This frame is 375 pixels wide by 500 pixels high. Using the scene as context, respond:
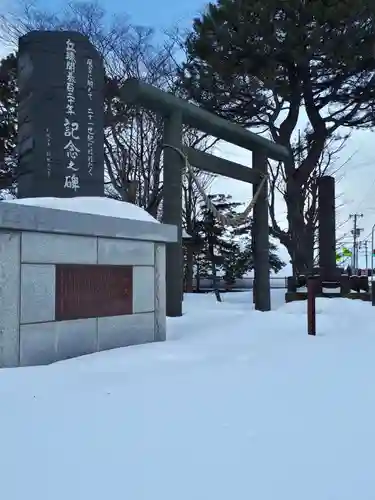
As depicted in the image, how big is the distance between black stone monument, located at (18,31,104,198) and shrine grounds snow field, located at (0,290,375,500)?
233 centimetres

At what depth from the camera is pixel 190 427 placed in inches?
130

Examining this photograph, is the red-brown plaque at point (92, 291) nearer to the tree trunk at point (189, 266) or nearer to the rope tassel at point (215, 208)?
the rope tassel at point (215, 208)

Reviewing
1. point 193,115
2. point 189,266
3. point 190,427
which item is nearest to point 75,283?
point 190,427

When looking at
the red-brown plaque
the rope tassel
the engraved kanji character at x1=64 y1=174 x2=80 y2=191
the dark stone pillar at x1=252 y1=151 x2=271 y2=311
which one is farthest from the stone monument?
the dark stone pillar at x1=252 y1=151 x2=271 y2=311

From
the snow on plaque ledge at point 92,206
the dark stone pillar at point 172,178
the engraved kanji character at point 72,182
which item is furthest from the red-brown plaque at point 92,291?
the dark stone pillar at point 172,178

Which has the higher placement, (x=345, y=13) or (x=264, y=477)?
(x=345, y=13)

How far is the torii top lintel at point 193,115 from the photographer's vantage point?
8.71 meters

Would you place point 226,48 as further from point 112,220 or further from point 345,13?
point 112,220

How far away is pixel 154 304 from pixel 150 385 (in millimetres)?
2535

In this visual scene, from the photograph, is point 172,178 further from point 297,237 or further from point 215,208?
A: point 297,237

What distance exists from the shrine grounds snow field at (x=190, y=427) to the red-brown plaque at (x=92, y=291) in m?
0.50

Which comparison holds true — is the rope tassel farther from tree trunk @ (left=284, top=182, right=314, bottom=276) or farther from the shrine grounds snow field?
tree trunk @ (left=284, top=182, right=314, bottom=276)

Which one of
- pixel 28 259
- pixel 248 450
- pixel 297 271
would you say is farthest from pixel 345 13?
pixel 248 450

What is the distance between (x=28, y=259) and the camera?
16.4 ft
